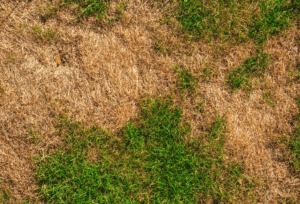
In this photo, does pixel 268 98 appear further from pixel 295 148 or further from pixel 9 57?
pixel 9 57

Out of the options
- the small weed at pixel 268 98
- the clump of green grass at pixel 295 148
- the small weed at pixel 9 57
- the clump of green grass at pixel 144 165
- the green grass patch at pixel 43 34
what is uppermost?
the green grass patch at pixel 43 34

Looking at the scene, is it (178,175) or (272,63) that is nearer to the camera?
(178,175)

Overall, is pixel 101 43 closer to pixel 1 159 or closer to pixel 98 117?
pixel 98 117

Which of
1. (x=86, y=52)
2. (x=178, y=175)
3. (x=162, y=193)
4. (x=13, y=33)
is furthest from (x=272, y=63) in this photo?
(x=13, y=33)

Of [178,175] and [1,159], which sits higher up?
[178,175]

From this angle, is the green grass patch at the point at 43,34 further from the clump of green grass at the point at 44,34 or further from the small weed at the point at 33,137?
the small weed at the point at 33,137

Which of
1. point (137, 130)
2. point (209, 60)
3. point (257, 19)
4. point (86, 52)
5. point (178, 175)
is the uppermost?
point (257, 19)

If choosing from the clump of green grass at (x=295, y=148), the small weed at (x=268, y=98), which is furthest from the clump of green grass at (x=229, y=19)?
the clump of green grass at (x=295, y=148)
